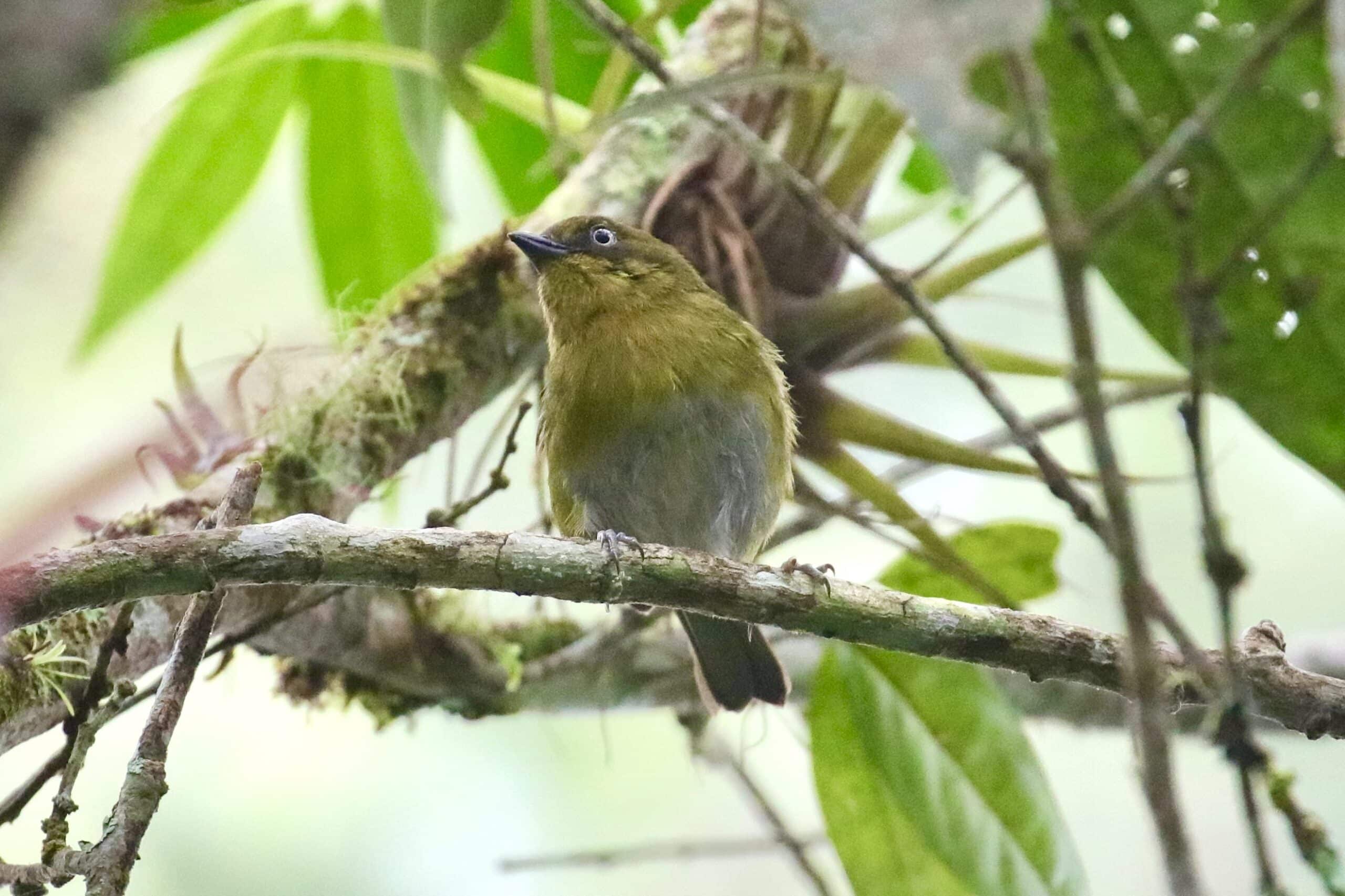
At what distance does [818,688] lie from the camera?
9.49 feet

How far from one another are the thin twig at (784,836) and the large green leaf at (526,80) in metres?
1.64

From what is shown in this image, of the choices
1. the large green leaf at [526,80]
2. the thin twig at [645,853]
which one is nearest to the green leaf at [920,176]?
the large green leaf at [526,80]

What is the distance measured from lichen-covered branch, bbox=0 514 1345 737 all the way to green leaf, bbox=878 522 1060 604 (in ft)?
3.10

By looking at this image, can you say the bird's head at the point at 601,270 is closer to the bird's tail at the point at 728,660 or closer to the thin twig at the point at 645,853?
the bird's tail at the point at 728,660

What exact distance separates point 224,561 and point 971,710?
5.58 feet

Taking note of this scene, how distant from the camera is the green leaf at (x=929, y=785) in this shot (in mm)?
2631

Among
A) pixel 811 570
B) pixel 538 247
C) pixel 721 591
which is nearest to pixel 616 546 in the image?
pixel 721 591

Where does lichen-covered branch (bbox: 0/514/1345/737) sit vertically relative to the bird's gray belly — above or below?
below

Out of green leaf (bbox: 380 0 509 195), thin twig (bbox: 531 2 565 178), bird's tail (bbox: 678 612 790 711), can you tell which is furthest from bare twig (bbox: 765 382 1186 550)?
green leaf (bbox: 380 0 509 195)

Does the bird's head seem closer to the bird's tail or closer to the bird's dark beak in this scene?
the bird's dark beak

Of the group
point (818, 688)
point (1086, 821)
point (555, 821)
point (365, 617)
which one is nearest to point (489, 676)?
point (365, 617)

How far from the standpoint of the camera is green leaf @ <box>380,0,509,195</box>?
2.36m

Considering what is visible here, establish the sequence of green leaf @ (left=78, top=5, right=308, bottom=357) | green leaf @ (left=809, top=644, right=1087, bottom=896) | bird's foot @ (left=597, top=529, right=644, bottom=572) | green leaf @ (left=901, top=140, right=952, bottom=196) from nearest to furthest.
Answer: bird's foot @ (left=597, top=529, right=644, bottom=572) → green leaf @ (left=809, top=644, right=1087, bottom=896) → green leaf @ (left=78, top=5, right=308, bottom=357) → green leaf @ (left=901, top=140, right=952, bottom=196)

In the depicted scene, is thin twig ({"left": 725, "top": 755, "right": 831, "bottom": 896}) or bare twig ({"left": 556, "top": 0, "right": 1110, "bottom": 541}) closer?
bare twig ({"left": 556, "top": 0, "right": 1110, "bottom": 541})
